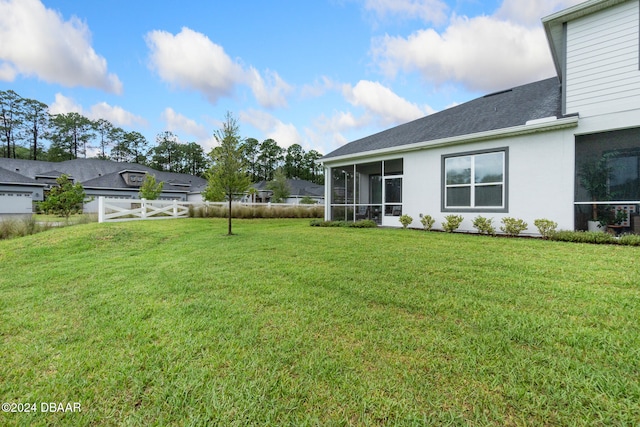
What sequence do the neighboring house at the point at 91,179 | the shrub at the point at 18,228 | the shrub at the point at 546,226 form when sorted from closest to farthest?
1. the shrub at the point at 546,226
2. the shrub at the point at 18,228
3. the neighboring house at the point at 91,179

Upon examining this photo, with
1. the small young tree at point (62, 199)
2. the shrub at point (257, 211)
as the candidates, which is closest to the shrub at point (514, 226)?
the shrub at point (257, 211)

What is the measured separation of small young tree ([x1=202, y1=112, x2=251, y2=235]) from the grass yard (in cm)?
528

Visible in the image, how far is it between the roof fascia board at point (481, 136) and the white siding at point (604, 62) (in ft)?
2.04

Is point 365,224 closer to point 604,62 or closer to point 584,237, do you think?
point 584,237

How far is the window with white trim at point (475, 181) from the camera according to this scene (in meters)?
8.67

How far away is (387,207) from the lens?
11906 millimetres

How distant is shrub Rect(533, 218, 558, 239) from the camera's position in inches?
292

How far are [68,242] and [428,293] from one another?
939cm

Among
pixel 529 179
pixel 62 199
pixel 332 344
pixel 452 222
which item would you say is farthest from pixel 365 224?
pixel 62 199

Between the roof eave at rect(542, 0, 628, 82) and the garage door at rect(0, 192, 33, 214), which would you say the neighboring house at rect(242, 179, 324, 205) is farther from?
the roof eave at rect(542, 0, 628, 82)

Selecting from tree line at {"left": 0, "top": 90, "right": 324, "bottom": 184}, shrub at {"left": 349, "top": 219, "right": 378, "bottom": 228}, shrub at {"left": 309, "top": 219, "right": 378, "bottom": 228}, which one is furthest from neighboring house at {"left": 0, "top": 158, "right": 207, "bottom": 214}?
shrub at {"left": 349, "top": 219, "right": 378, "bottom": 228}

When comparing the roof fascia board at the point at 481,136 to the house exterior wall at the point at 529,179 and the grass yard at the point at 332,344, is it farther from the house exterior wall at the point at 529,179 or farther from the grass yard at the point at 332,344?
the grass yard at the point at 332,344

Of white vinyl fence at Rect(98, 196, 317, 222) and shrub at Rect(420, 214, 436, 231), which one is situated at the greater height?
white vinyl fence at Rect(98, 196, 317, 222)

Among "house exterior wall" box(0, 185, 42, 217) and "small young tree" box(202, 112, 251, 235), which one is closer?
"small young tree" box(202, 112, 251, 235)
